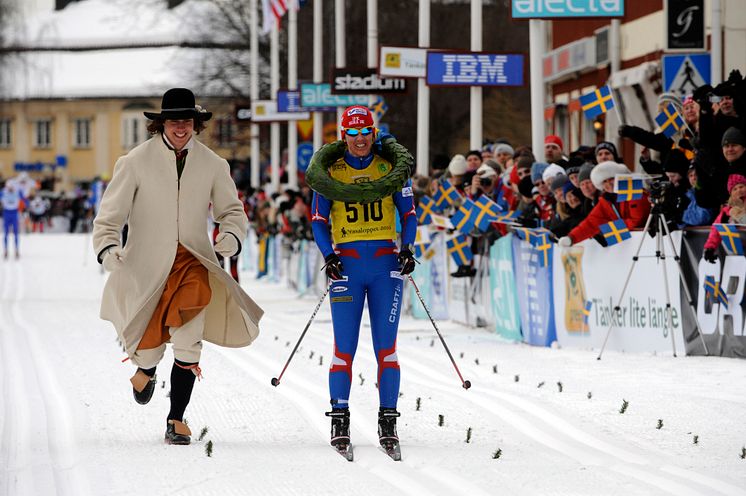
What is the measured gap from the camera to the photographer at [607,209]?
14109 millimetres

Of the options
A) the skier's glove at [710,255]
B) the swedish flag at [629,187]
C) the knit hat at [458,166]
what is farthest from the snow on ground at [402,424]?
the knit hat at [458,166]

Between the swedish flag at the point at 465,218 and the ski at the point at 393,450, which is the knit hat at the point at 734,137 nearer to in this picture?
the swedish flag at the point at 465,218

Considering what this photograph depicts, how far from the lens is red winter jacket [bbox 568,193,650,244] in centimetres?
1415

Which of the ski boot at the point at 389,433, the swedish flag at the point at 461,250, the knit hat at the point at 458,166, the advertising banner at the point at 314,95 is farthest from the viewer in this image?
the advertising banner at the point at 314,95

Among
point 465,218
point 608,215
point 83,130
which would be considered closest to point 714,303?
point 608,215

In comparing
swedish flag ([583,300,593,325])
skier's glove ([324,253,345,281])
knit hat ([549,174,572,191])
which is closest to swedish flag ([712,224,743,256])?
swedish flag ([583,300,593,325])

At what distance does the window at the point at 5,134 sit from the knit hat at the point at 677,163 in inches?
3379

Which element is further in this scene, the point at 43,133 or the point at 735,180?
the point at 43,133

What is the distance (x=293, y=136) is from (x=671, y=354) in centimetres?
2501

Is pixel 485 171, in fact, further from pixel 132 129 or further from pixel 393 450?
pixel 132 129

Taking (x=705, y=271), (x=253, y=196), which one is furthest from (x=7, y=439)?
(x=253, y=196)

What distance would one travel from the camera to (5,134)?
96.6m

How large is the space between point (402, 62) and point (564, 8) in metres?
4.84

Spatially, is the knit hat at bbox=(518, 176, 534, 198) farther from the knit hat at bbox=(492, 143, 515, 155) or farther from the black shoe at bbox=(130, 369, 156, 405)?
the black shoe at bbox=(130, 369, 156, 405)
